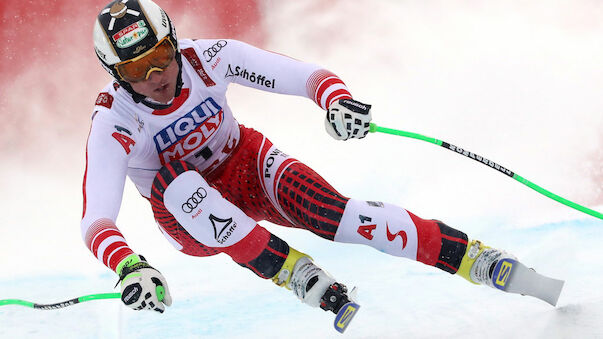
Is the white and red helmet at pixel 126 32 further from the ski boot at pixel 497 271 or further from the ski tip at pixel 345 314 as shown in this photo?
the ski boot at pixel 497 271

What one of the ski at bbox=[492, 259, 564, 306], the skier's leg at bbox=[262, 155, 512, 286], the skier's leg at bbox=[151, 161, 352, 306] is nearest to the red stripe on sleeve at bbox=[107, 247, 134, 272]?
the skier's leg at bbox=[151, 161, 352, 306]

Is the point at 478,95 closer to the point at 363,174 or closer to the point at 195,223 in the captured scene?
the point at 363,174

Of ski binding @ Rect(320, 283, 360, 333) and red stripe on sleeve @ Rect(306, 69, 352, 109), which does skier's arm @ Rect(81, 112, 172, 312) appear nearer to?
ski binding @ Rect(320, 283, 360, 333)

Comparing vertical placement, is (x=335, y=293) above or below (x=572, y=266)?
below

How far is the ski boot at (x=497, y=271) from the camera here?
2695 millimetres

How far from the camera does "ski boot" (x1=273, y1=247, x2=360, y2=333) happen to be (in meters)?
2.65

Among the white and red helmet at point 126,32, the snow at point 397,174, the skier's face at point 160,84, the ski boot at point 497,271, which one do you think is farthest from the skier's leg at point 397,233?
the white and red helmet at point 126,32

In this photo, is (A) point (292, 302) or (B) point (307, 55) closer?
(A) point (292, 302)

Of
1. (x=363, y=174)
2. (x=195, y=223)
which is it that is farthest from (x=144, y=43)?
(x=363, y=174)

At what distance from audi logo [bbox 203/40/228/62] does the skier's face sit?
0.81 feet

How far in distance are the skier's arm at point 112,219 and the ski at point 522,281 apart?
4.46 ft

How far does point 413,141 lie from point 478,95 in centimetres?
80

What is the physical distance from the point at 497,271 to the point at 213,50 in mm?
1600

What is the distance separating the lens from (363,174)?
235 inches
